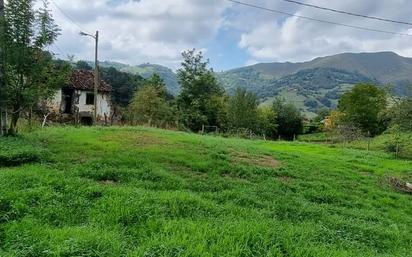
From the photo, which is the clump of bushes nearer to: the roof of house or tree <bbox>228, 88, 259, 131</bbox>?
the roof of house

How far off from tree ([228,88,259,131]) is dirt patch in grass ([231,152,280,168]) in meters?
41.5

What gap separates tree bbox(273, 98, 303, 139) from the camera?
246 ft

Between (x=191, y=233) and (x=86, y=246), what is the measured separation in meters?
1.85

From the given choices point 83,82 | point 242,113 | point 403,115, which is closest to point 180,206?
point 403,115

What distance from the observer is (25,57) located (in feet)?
51.7

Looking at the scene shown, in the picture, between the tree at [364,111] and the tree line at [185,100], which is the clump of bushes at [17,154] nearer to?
the tree line at [185,100]

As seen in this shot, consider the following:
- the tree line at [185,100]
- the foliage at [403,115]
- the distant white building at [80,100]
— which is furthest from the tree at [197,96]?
the foliage at [403,115]

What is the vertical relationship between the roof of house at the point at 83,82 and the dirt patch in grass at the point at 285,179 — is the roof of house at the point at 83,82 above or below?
above

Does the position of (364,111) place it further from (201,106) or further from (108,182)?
(108,182)

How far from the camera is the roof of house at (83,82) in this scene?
48.7 meters

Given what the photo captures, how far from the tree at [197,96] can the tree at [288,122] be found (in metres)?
14.4

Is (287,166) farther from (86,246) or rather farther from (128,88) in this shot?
(128,88)

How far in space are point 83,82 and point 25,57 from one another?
35.3 metres

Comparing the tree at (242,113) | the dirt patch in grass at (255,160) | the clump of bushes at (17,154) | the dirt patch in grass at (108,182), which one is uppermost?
the tree at (242,113)
